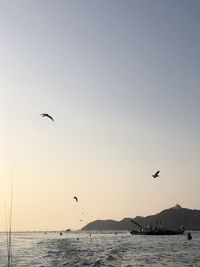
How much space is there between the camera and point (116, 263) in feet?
171

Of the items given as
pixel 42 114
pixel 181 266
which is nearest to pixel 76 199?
pixel 181 266

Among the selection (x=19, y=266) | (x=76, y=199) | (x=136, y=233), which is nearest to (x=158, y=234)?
(x=136, y=233)

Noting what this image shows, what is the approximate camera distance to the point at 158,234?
166625 millimetres

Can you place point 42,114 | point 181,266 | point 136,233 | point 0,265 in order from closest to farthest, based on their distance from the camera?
point 42,114, point 0,265, point 181,266, point 136,233

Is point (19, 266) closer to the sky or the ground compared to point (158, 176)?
closer to the ground

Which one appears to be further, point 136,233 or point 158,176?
point 136,233

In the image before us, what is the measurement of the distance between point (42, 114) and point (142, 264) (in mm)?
22833

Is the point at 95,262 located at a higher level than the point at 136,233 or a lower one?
lower

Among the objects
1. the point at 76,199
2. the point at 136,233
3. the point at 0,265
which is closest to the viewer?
the point at 0,265

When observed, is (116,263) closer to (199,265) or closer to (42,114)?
(199,265)

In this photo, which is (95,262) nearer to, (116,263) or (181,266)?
(116,263)

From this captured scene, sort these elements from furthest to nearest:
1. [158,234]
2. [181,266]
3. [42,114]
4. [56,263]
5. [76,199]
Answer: [158,234] → [76,199] → [56,263] → [181,266] → [42,114]

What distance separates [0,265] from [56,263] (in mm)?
8809

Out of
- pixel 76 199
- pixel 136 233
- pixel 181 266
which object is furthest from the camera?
pixel 136 233
